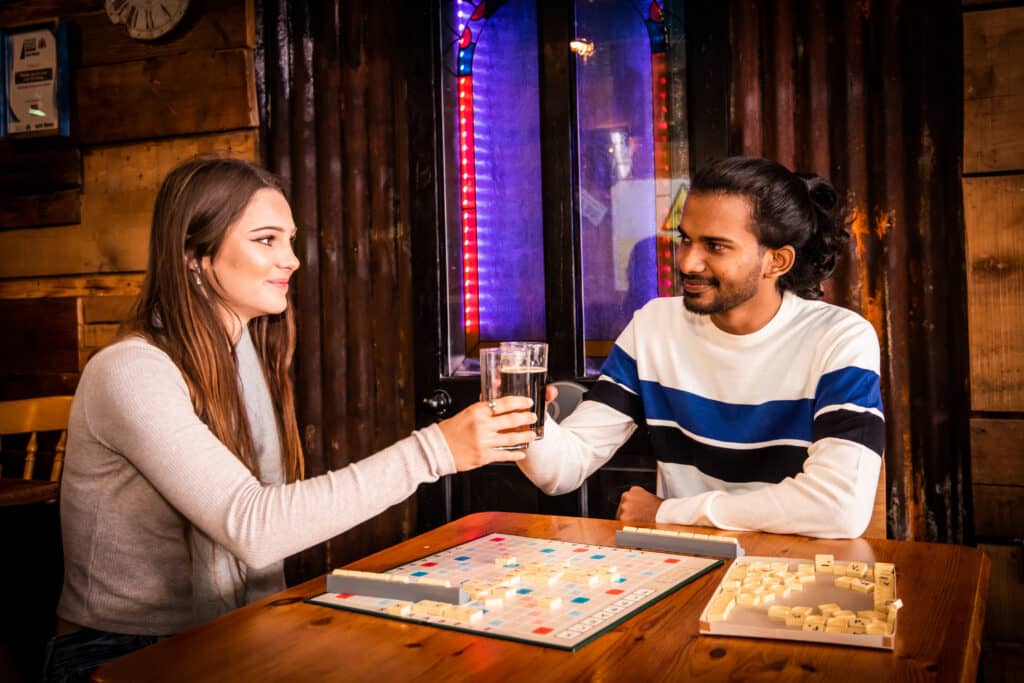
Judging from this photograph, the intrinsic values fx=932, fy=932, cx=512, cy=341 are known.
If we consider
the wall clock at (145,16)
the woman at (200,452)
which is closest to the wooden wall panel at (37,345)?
the wall clock at (145,16)

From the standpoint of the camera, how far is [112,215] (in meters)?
3.82

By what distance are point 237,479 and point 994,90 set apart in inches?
90.5

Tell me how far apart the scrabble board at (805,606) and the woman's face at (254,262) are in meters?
1.13

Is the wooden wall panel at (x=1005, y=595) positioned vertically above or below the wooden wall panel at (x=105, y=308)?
below

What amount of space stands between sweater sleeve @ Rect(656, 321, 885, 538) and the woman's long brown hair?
3.00 feet

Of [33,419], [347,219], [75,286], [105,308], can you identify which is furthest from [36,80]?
[33,419]

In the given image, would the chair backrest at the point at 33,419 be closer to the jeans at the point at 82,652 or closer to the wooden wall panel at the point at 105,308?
the wooden wall panel at the point at 105,308

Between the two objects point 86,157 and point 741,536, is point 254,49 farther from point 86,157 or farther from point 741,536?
point 741,536

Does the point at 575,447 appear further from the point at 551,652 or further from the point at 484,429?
the point at 551,652

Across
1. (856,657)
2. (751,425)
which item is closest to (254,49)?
(751,425)

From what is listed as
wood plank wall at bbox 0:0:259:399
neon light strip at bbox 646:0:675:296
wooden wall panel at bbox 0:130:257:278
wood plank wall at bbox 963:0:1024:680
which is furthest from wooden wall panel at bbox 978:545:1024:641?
wooden wall panel at bbox 0:130:257:278

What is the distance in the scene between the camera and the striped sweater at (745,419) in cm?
184

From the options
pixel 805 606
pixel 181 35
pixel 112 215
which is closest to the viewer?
pixel 805 606

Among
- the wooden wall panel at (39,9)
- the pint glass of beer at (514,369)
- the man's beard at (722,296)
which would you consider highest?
the wooden wall panel at (39,9)
